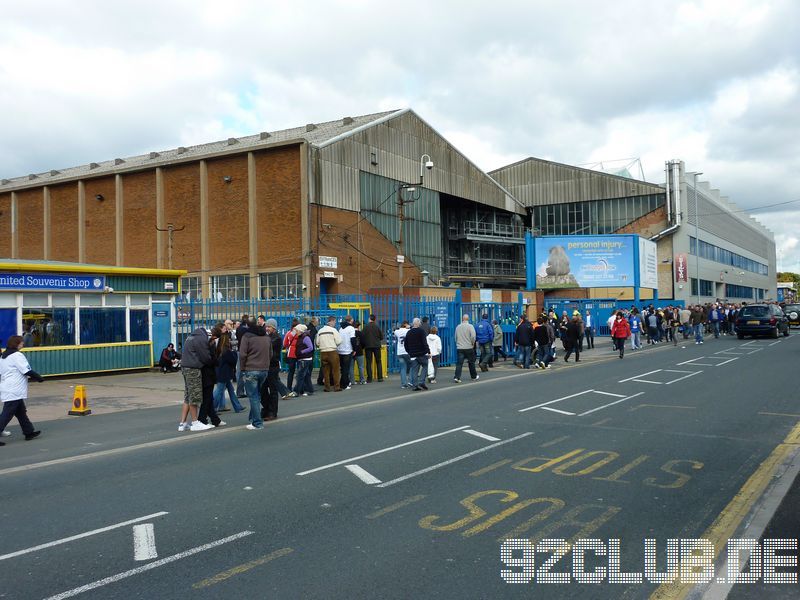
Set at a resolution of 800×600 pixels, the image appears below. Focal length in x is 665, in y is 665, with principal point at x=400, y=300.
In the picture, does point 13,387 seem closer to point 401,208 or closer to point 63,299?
point 63,299

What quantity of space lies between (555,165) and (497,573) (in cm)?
6366

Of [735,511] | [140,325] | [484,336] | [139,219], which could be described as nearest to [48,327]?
[140,325]

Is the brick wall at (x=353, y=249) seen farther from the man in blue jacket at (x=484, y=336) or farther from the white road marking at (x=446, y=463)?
the white road marking at (x=446, y=463)

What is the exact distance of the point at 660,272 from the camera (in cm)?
6150

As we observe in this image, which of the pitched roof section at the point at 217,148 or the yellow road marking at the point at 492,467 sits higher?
the pitched roof section at the point at 217,148

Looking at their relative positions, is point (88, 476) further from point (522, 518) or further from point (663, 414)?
point (663, 414)

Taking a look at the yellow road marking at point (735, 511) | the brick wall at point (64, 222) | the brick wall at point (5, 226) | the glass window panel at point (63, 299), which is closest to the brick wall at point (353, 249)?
the glass window panel at point (63, 299)

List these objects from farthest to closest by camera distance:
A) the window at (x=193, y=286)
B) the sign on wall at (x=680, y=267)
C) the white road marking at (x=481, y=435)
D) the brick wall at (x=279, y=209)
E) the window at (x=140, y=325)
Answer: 1. the sign on wall at (x=680, y=267)
2. the window at (x=193, y=286)
3. the brick wall at (x=279, y=209)
4. the window at (x=140, y=325)
5. the white road marking at (x=481, y=435)

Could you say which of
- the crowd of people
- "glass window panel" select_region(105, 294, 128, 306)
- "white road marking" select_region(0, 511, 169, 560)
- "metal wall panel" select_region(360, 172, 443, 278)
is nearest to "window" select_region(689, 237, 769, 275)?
"metal wall panel" select_region(360, 172, 443, 278)

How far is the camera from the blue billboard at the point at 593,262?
39.6m

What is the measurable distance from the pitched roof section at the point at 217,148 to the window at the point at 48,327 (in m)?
17.7

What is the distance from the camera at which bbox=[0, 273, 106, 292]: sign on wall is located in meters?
18.4

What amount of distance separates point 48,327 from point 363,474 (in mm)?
15521

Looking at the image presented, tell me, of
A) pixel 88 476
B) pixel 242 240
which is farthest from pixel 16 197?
pixel 88 476
